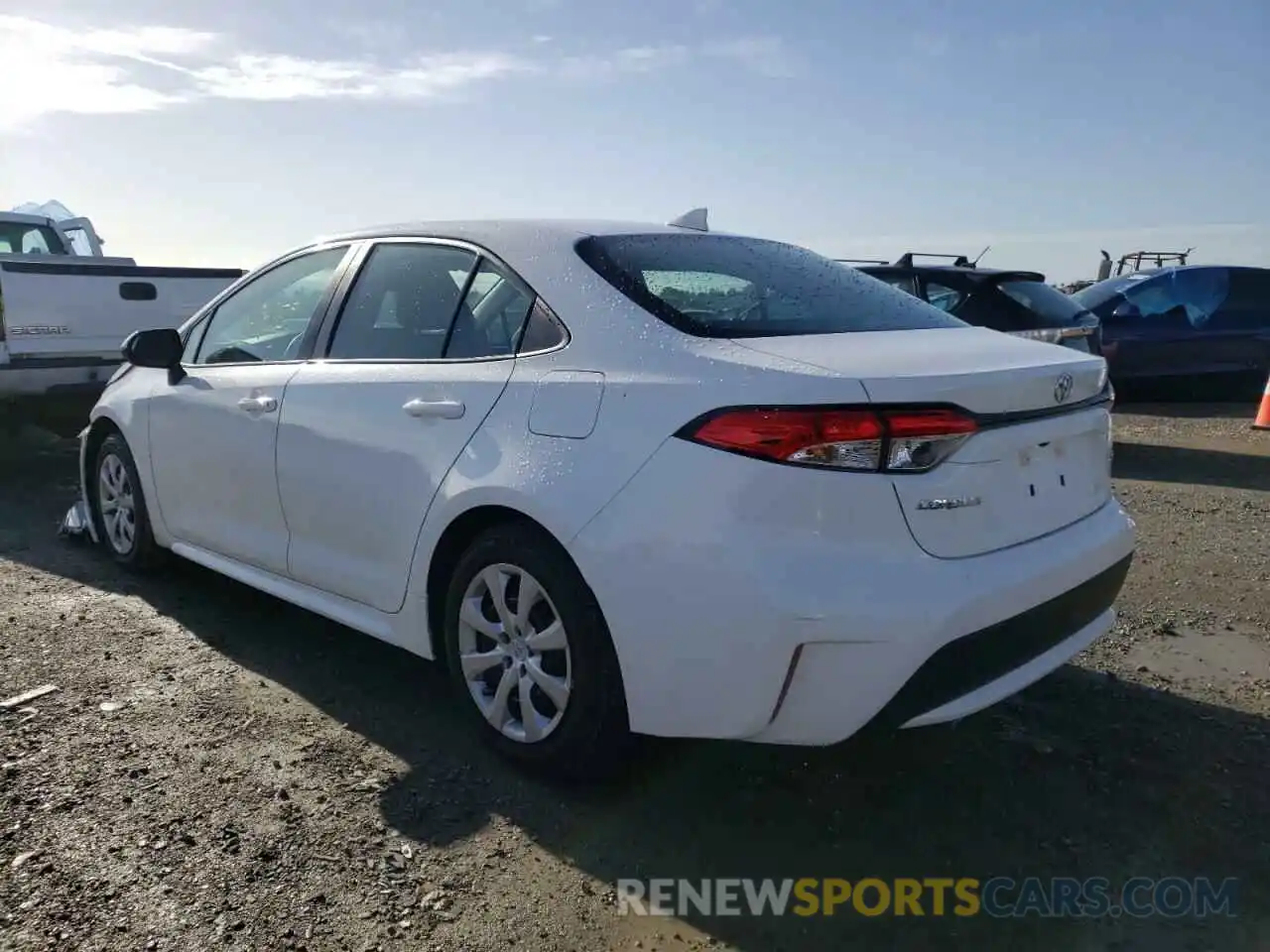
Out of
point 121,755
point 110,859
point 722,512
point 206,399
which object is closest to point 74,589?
point 206,399

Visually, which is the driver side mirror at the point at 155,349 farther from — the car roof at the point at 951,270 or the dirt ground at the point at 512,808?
the car roof at the point at 951,270

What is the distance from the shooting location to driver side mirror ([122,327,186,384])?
441 cm

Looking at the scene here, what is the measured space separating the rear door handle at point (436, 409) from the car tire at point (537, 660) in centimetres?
37

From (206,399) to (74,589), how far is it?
131cm

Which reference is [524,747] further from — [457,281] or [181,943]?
[457,281]

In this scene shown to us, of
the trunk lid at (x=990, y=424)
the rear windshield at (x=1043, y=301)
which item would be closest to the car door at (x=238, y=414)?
the trunk lid at (x=990, y=424)

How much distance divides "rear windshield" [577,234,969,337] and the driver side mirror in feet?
7.06

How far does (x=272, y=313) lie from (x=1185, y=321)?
9.71m

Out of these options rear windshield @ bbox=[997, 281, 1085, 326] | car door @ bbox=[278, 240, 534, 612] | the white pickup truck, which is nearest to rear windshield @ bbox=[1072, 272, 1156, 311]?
rear windshield @ bbox=[997, 281, 1085, 326]

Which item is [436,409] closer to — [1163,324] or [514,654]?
[514,654]

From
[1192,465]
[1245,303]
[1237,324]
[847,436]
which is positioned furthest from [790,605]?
[1245,303]

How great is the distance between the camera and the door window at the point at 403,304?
3.37m

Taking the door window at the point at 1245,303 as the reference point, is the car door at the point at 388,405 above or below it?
above

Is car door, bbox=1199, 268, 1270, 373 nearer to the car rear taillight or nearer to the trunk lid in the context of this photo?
the trunk lid
